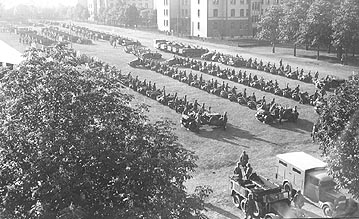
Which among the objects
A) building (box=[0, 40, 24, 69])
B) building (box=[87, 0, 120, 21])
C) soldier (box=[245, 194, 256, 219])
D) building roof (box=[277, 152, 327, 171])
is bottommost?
soldier (box=[245, 194, 256, 219])

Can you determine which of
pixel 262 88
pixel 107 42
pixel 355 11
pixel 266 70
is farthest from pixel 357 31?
pixel 107 42

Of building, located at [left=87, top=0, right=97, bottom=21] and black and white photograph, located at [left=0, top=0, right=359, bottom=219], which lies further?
building, located at [left=87, top=0, right=97, bottom=21]

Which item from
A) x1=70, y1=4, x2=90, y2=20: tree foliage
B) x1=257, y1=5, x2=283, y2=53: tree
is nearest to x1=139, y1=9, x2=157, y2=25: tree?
x1=70, y1=4, x2=90, y2=20: tree foliage

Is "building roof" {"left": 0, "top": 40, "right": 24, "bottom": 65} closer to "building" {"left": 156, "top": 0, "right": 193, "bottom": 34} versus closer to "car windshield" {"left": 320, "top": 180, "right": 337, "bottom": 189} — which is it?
"building" {"left": 156, "top": 0, "right": 193, "bottom": 34}

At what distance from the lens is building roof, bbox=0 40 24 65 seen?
4882 centimetres

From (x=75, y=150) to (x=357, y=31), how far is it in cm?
3901

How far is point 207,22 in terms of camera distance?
7488cm

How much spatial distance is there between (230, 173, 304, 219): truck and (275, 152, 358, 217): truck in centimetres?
72

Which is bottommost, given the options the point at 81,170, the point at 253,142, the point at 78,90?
the point at 253,142

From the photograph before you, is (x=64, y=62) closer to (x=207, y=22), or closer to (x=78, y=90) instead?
(x=78, y=90)

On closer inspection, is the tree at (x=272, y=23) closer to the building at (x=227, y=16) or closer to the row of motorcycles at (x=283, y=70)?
the row of motorcycles at (x=283, y=70)

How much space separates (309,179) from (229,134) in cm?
821

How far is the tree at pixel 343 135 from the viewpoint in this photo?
13.4 metres

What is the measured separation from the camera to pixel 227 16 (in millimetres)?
75938
